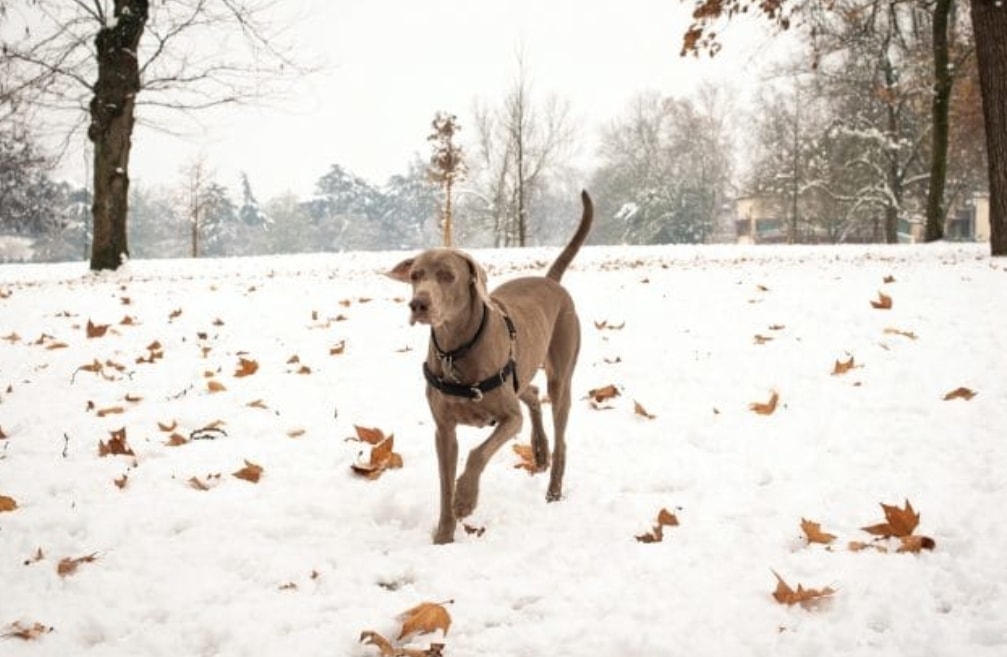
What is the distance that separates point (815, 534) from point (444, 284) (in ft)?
6.49

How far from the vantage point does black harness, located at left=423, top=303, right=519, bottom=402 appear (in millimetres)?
3256

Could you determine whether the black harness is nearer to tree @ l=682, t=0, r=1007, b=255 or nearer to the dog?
the dog

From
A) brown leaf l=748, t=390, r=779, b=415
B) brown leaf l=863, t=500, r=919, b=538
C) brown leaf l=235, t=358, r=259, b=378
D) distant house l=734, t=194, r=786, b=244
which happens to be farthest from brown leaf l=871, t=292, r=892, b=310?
distant house l=734, t=194, r=786, b=244

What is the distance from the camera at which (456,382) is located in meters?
3.30

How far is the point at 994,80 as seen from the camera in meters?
10.9

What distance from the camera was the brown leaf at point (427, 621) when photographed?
2424 mm

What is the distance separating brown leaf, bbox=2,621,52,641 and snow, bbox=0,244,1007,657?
3 centimetres

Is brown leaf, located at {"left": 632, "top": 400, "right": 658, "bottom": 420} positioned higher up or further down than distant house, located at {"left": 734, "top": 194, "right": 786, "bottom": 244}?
further down

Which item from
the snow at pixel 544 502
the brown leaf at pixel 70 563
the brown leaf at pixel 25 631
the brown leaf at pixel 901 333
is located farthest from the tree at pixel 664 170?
the brown leaf at pixel 25 631

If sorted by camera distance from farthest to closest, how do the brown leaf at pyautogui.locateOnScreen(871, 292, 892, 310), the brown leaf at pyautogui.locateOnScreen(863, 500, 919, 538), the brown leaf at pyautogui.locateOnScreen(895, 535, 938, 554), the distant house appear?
the distant house
the brown leaf at pyautogui.locateOnScreen(871, 292, 892, 310)
the brown leaf at pyautogui.locateOnScreen(863, 500, 919, 538)
the brown leaf at pyautogui.locateOnScreen(895, 535, 938, 554)

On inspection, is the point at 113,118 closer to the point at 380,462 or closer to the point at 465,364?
the point at 380,462

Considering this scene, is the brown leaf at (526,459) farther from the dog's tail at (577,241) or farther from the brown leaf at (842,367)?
the brown leaf at (842,367)

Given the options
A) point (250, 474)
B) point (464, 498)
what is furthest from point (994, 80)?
point (250, 474)

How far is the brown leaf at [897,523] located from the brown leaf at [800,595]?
57cm
